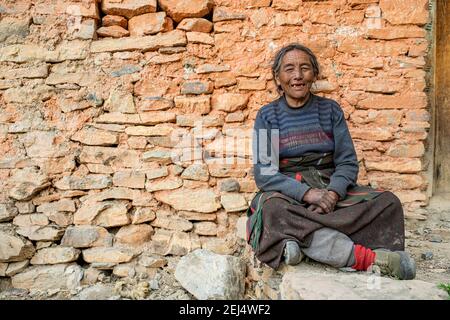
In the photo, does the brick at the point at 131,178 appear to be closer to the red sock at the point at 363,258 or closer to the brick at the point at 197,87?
the brick at the point at 197,87

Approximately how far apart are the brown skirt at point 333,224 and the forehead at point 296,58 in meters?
0.85

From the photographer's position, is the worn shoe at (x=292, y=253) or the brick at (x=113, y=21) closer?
the worn shoe at (x=292, y=253)

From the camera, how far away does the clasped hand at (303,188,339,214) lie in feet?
7.02

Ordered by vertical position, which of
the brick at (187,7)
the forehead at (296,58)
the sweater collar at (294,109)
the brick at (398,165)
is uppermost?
the brick at (187,7)

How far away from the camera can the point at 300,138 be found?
2410 millimetres

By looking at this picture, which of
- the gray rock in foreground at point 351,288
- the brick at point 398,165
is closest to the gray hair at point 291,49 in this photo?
the brick at point 398,165

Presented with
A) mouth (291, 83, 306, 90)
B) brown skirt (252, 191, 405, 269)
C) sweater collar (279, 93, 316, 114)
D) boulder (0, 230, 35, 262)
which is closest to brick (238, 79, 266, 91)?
sweater collar (279, 93, 316, 114)

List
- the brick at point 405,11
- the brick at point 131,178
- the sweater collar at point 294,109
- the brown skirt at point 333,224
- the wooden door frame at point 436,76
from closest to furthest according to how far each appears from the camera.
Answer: the brown skirt at point 333,224, the sweater collar at point 294,109, the brick at point 405,11, the brick at point 131,178, the wooden door frame at point 436,76

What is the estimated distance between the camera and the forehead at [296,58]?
244 cm

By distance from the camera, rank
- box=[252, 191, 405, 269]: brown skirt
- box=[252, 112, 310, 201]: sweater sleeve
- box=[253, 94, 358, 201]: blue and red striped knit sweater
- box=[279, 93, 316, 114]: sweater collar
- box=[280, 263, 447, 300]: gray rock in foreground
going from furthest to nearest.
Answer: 1. box=[279, 93, 316, 114]: sweater collar
2. box=[253, 94, 358, 201]: blue and red striped knit sweater
3. box=[252, 112, 310, 201]: sweater sleeve
4. box=[252, 191, 405, 269]: brown skirt
5. box=[280, 263, 447, 300]: gray rock in foreground

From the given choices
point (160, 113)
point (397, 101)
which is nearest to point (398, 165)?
point (397, 101)

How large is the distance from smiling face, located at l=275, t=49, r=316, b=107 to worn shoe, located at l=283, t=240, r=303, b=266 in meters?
0.91

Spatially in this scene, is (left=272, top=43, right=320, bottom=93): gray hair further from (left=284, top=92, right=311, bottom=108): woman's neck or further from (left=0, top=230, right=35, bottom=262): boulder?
(left=0, top=230, right=35, bottom=262): boulder

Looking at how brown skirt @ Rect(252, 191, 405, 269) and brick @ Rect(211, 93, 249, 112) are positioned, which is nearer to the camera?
brown skirt @ Rect(252, 191, 405, 269)
